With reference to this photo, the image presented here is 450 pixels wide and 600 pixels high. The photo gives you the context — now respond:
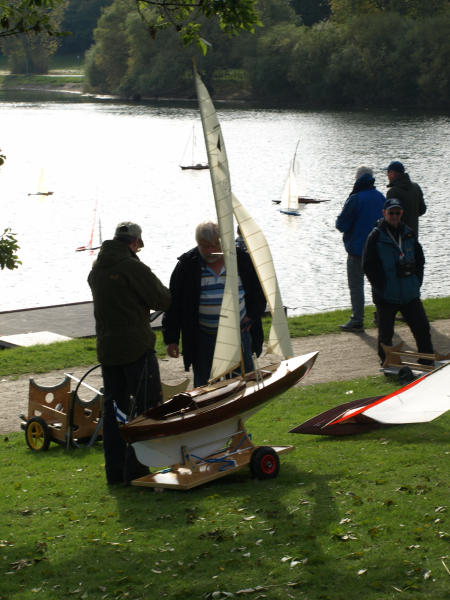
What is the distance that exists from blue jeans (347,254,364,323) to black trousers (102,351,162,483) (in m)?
7.03

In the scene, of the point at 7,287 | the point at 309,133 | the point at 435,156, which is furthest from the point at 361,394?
the point at 309,133

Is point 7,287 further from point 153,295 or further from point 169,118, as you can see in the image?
point 169,118

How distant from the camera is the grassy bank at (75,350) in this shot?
13523 mm

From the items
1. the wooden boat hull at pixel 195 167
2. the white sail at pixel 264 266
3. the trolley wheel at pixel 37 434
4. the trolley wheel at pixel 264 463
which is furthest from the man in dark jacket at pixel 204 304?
the wooden boat hull at pixel 195 167

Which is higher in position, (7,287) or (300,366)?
(300,366)

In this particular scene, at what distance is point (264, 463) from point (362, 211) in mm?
6979

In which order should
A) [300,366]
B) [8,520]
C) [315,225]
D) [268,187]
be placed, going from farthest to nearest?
[268,187], [315,225], [300,366], [8,520]

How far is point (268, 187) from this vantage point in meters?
55.3

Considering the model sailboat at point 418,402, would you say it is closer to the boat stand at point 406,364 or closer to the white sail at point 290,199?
the boat stand at point 406,364

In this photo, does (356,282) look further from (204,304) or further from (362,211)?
(204,304)

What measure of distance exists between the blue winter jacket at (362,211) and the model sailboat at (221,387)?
19.4 ft

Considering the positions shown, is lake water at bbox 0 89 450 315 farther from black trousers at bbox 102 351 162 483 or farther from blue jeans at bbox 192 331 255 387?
black trousers at bbox 102 351 162 483

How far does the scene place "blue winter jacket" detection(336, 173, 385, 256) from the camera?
14.1 meters

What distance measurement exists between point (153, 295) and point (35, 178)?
56.1m
